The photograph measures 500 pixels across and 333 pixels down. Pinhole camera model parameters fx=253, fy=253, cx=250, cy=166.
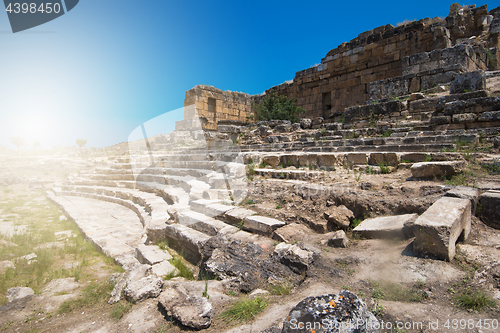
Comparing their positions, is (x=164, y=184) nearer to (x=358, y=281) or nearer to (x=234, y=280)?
(x=234, y=280)

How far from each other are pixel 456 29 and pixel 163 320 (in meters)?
15.4

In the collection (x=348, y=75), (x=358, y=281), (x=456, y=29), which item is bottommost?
(x=358, y=281)

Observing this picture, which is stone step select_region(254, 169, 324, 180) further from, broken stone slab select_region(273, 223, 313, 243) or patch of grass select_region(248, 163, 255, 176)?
broken stone slab select_region(273, 223, 313, 243)

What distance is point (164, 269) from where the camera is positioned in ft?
10.1

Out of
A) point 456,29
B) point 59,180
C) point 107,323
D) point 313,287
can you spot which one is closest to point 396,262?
point 313,287

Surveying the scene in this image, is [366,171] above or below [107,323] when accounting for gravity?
above

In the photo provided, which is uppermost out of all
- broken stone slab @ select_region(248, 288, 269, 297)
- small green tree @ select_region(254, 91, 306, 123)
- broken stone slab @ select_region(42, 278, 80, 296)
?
small green tree @ select_region(254, 91, 306, 123)

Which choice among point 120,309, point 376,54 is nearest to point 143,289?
point 120,309

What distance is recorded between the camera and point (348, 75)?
43.5ft

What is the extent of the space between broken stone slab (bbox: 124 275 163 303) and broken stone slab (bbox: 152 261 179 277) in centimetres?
37

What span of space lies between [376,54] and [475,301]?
522 inches

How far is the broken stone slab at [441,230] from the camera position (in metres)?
2.03

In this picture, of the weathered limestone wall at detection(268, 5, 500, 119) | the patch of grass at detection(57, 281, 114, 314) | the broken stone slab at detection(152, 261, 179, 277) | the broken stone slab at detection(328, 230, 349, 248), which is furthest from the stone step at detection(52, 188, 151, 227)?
the weathered limestone wall at detection(268, 5, 500, 119)

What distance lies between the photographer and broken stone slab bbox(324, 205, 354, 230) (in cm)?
316
